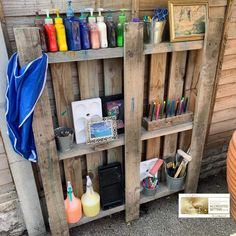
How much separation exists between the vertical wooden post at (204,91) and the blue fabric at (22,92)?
1.04 metres

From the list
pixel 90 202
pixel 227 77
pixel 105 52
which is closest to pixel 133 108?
pixel 105 52

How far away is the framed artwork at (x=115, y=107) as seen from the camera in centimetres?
162

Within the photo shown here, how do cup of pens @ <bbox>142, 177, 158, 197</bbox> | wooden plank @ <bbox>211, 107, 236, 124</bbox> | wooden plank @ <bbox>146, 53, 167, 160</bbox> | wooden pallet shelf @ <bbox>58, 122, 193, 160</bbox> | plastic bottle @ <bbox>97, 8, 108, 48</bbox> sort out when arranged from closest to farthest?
plastic bottle @ <bbox>97, 8, 108, 48</bbox> < wooden pallet shelf @ <bbox>58, 122, 193, 160</bbox> < wooden plank @ <bbox>146, 53, 167, 160</bbox> < cup of pens @ <bbox>142, 177, 158, 197</bbox> < wooden plank @ <bbox>211, 107, 236, 124</bbox>

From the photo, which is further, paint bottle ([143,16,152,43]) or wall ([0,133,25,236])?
wall ([0,133,25,236])

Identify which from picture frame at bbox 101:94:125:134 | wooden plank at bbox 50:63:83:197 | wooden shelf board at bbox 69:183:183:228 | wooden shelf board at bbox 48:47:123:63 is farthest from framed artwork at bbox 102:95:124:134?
wooden shelf board at bbox 69:183:183:228

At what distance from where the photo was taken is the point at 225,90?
2.06 metres

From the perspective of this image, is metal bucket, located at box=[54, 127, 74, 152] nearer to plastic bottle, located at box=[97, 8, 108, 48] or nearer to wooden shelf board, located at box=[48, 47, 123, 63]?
wooden shelf board, located at box=[48, 47, 123, 63]

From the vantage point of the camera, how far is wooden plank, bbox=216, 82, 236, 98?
204 cm

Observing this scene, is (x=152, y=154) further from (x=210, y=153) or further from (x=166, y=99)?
(x=210, y=153)

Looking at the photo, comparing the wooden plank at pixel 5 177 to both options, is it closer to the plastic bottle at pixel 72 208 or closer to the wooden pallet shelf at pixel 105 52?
the plastic bottle at pixel 72 208

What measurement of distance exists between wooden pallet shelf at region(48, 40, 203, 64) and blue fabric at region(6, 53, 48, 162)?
8 cm

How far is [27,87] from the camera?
4.02ft

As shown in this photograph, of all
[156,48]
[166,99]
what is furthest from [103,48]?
[166,99]

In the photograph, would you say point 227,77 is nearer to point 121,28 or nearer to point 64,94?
point 121,28
